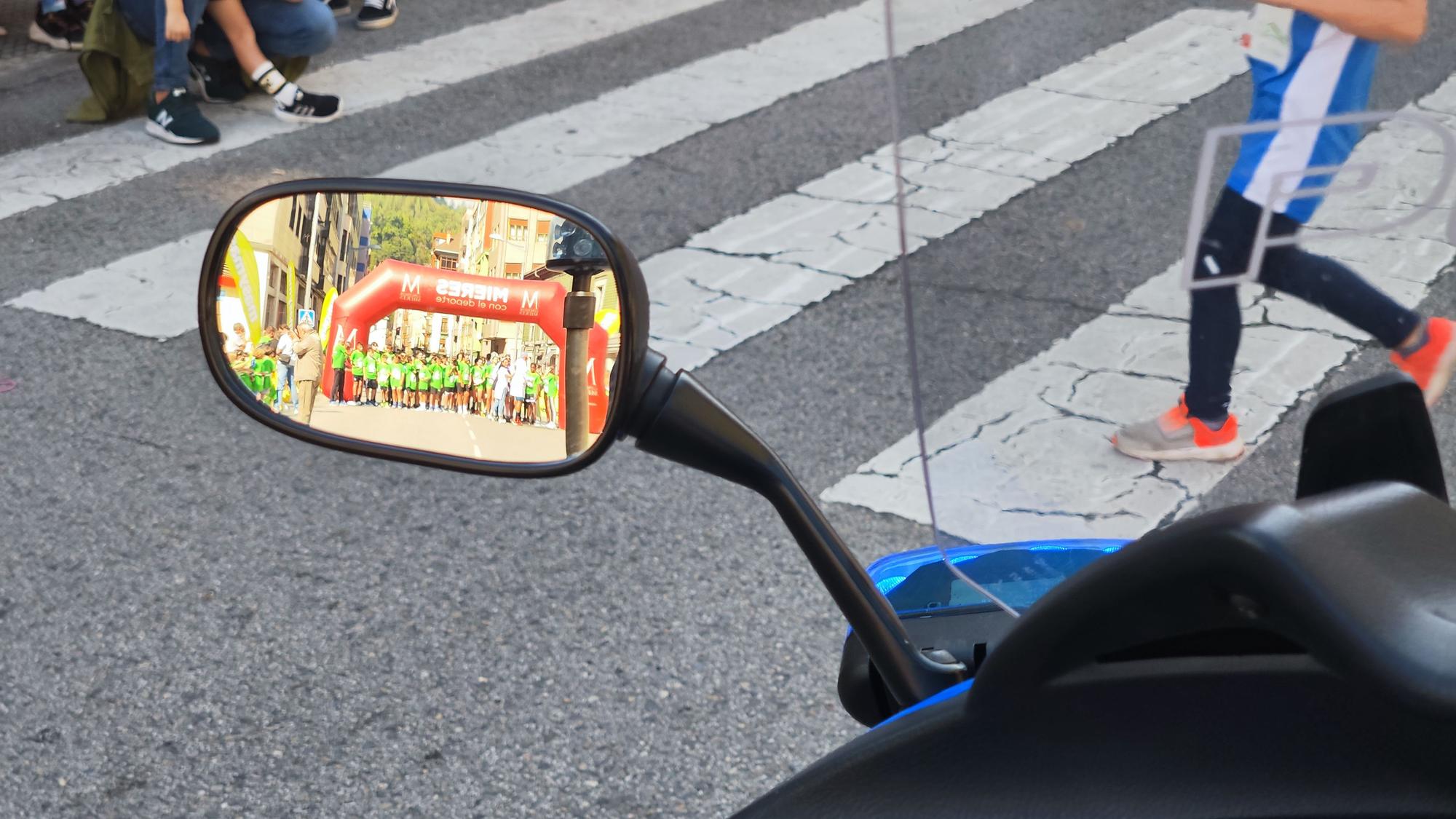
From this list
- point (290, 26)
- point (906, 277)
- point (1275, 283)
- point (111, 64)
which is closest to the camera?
point (1275, 283)

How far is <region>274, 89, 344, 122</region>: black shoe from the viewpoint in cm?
565

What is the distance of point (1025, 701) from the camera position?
673 millimetres

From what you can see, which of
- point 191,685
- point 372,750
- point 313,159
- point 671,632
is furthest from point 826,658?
point 313,159

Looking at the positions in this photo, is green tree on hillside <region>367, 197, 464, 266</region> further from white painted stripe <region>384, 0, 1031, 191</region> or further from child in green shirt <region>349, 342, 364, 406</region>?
white painted stripe <region>384, 0, 1031, 191</region>

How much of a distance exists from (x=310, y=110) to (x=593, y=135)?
1199mm

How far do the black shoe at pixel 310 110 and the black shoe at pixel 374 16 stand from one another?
1389 millimetres

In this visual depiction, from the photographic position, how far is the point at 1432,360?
2.54 feet

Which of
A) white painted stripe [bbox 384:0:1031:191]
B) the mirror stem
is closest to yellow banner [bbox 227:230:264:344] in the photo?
the mirror stem

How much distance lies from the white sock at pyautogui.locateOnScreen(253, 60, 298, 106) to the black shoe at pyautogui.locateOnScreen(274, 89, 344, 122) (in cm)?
2

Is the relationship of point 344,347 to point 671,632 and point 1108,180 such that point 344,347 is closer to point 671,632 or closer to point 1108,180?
point 1108,180

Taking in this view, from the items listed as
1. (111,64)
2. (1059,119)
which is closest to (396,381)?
(1059,119)

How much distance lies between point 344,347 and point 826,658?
1846 mm

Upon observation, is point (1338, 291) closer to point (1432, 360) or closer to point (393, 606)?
point (1432, 360)

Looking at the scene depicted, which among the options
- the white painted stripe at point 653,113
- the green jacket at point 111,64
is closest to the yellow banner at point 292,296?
the white painted stripe at point 653,113
